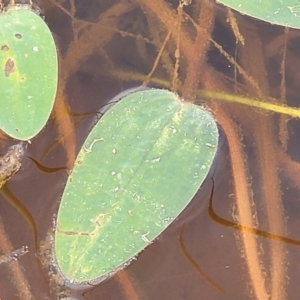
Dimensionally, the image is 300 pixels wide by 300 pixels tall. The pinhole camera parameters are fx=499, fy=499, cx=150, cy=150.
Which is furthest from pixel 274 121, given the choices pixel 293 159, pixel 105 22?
pixel 105 22

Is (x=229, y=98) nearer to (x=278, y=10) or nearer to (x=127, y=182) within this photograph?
(x=278, y=10)

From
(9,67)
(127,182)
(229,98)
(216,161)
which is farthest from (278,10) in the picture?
(9,67)

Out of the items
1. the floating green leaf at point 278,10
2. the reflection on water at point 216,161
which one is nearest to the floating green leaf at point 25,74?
the reflection on water at point 216,161

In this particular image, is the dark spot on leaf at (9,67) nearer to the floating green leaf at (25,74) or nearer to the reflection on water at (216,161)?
the floating green leaf at (25,74)

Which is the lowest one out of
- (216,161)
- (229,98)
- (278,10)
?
(216,161)

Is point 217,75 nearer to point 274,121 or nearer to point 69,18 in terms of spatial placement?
point 274,121
